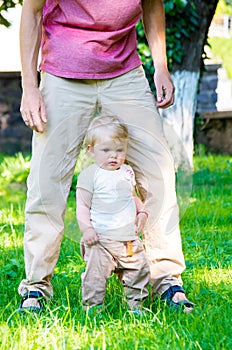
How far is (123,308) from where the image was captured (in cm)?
341

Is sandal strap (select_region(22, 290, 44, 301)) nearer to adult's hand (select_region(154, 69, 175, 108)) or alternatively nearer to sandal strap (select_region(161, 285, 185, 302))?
sandal strap (select_region(161, 285, 185, 302))

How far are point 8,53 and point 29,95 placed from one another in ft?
41.5

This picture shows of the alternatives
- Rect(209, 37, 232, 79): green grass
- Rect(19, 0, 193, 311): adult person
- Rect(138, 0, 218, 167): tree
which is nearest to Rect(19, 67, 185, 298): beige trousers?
Rect(19, 0, 193, 311): adult person

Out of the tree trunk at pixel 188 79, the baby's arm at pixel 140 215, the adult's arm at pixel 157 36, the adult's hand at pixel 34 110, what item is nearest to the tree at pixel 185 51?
the tree trunk at pixel 188 79

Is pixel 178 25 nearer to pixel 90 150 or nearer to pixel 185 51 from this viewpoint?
pixel 185 51

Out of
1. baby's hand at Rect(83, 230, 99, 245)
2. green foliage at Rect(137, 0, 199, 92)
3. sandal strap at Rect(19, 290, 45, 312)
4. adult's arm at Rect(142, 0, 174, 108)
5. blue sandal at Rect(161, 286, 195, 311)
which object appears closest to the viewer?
baby's hand at Rect(83, 230, 99, 245)

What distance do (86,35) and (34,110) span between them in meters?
0.38

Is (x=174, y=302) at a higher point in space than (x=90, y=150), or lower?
lower

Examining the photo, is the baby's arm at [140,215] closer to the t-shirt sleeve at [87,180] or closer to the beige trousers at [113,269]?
the beige trousers at [113,269]

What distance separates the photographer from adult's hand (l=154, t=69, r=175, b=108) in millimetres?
3592

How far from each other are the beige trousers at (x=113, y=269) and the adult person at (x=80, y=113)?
166 millimetres

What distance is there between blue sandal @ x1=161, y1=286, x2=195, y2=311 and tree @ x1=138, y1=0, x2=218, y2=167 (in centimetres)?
406

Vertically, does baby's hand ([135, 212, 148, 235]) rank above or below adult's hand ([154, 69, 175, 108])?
below

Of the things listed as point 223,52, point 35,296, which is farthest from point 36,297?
point 223,52
